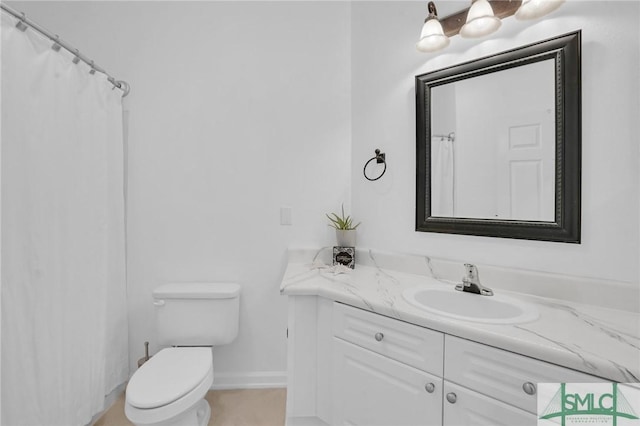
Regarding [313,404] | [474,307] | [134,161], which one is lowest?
[313,404]

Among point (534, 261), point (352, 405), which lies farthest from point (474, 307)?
point (352, 405)

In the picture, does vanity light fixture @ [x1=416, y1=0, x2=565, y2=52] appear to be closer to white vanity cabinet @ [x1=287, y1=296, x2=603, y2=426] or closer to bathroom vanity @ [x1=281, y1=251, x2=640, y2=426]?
bathroom vanity @ [x1=281, y1=251, x2=640, y2=426]

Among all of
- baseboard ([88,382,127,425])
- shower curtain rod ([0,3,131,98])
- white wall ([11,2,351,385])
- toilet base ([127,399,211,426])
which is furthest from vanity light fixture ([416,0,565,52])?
Answer: baseboard ([88,382,127,425])

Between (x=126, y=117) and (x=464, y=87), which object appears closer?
(x=464, y=87)

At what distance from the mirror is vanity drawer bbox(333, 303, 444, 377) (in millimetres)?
635

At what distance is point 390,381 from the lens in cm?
109

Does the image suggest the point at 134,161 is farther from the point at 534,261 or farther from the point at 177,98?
the point at 534,261

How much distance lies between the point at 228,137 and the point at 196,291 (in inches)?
38.8

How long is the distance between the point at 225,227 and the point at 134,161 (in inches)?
28.4

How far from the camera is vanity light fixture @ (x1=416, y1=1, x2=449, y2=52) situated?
1.38m

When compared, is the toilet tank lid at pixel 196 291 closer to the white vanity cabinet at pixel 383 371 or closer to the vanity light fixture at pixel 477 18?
the white vanity cabinet at pixel 383 371

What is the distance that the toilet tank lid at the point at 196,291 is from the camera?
64.9 inches

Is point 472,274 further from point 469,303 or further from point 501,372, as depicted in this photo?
point 501,372

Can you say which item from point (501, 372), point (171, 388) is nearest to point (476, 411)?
point (501, 372)
